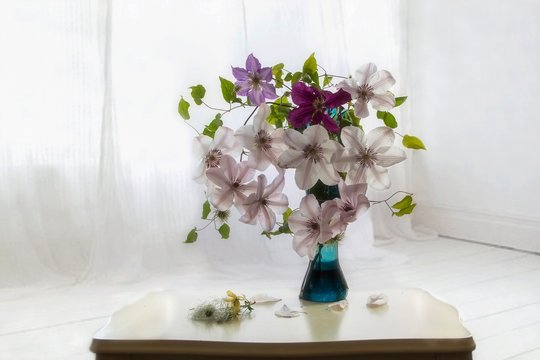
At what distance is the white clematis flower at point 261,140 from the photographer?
1174mm

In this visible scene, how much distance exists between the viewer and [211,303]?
127 centimetres

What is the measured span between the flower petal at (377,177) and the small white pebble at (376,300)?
0.25m

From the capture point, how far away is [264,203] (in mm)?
1154

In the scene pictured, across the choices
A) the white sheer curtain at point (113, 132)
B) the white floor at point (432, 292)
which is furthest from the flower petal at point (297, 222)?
the white sheer curtain at point (113, 132)

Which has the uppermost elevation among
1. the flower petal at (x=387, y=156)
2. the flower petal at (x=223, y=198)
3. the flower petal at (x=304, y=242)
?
the flower petal at (x=387, y=156)

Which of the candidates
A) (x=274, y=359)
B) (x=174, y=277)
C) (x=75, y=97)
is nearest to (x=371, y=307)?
(x=274, y=359)

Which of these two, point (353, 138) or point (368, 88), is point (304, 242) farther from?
point (368, 88)

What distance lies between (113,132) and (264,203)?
6.83 ft

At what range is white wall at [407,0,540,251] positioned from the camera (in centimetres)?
348

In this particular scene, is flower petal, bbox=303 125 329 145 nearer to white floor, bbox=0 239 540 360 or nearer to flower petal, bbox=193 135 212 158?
flower petal, bbox=193 135 212 158

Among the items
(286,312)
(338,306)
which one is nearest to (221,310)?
(286,312)

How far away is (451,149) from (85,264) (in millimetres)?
2211

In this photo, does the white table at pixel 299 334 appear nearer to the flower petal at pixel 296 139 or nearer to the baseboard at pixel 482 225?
the flower petal at pixel 296 139

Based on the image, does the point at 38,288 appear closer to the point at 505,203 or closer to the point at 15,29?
the point at 15,29
